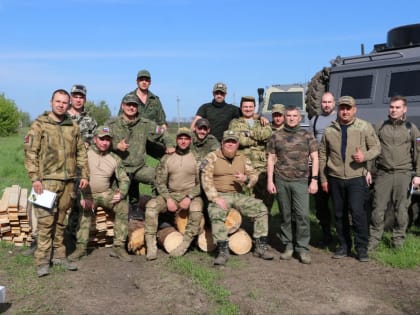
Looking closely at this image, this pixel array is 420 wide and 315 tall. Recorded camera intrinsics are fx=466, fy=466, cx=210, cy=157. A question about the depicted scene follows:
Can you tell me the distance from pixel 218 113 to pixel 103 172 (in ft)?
6.54

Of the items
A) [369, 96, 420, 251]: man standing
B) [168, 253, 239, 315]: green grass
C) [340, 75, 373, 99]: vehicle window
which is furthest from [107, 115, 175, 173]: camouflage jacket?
[340, 75, 373, 99]: vehicle window

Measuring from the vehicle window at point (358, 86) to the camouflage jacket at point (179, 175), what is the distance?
3.40 meters

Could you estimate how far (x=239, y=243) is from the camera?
6062mm

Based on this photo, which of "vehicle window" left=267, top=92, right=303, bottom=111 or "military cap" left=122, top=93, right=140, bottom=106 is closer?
"military cap" left=122, top=93, right=140, bottom=106

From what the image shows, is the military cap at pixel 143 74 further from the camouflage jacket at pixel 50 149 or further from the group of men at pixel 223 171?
the camouflage jacket at pixel 50 149

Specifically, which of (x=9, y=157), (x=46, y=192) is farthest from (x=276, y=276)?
(x=9, y=157)

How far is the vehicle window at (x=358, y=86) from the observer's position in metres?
7.86

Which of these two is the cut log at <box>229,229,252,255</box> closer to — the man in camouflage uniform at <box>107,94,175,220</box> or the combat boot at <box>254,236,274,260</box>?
the combat boot at <box>254,236,274,260</box>

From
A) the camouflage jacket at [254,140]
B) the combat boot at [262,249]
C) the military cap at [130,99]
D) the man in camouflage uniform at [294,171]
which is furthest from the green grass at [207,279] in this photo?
the military cap at [130,99]

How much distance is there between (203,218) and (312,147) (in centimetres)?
174

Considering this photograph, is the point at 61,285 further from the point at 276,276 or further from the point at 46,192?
the point at 276,276

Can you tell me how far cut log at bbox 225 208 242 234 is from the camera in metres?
6.11

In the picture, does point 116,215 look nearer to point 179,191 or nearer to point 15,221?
point 179,191

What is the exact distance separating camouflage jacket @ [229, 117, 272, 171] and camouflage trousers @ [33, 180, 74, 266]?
2.40 m
